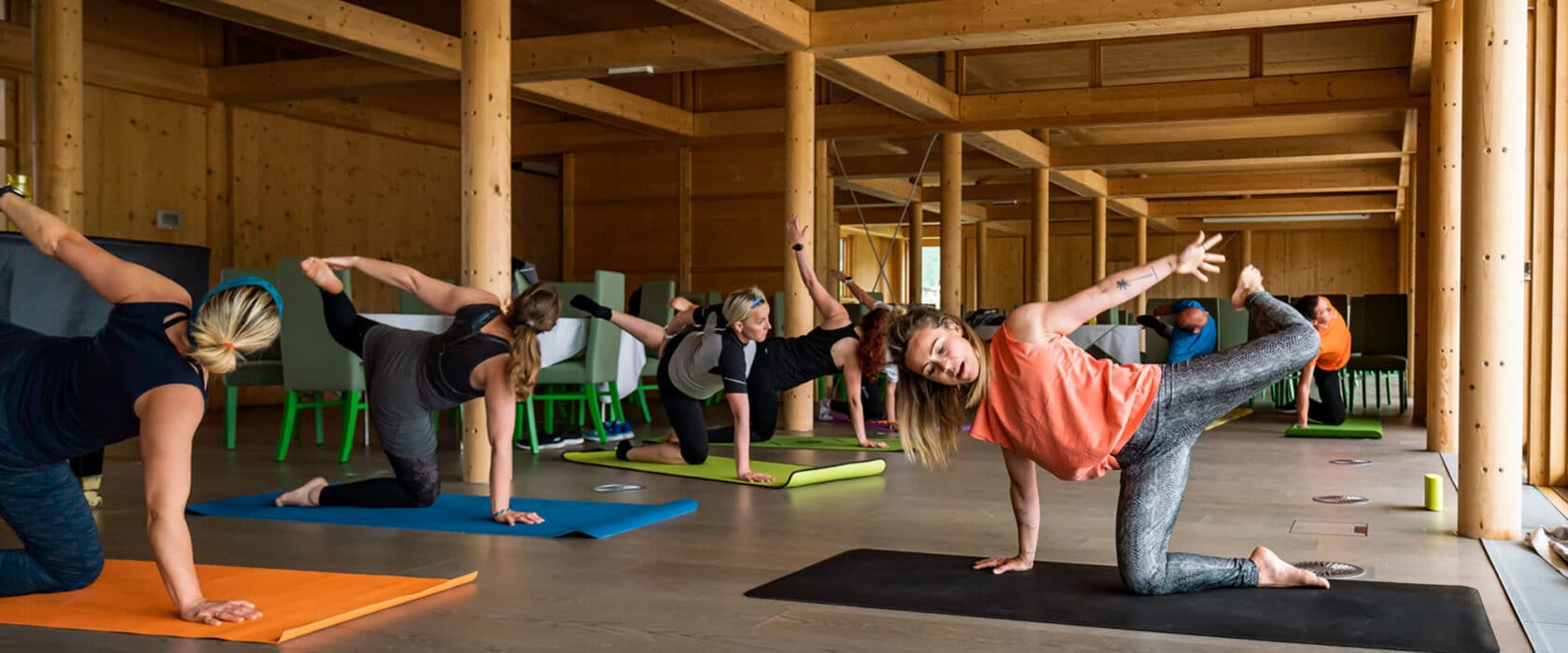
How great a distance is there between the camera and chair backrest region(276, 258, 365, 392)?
20.0 feet

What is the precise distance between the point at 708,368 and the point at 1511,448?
3213mm

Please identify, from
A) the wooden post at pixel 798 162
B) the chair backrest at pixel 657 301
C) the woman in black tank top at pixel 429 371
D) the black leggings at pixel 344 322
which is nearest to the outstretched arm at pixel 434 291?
the woman in black tank top at pixel 429 371

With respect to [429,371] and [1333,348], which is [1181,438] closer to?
[429,371]

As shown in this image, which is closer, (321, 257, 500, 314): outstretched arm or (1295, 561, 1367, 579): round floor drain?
(1295, 561, 1367, 579): round floor drain

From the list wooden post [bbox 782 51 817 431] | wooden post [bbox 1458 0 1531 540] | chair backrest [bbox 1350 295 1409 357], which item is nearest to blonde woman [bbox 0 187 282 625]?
wooden post [bbox 1458 0 1531 540]

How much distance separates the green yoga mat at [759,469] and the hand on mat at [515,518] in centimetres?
128

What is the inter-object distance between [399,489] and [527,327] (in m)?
0.90

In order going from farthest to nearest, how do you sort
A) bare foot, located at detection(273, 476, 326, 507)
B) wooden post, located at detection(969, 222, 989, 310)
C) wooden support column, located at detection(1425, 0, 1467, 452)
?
wooden post, located at detection(969, 222, 989, 310), wooden support column, located at detection(1425, 0, 1467, 452), bare foot, located at detection(273, 476, 326, 507)

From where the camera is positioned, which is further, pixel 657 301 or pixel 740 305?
pixel 657 301

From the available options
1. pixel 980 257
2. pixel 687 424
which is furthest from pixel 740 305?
pixel 980 257

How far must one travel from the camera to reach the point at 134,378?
261 cm

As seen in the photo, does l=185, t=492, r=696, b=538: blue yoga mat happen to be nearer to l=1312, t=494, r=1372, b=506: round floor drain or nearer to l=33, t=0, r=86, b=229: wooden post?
l=33, t=0, r=86, b=229: wooden post

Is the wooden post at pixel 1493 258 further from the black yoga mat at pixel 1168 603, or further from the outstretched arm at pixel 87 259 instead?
the outstretched arm at pixel 87 259

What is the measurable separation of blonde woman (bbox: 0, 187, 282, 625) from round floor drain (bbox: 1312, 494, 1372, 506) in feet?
12.5
